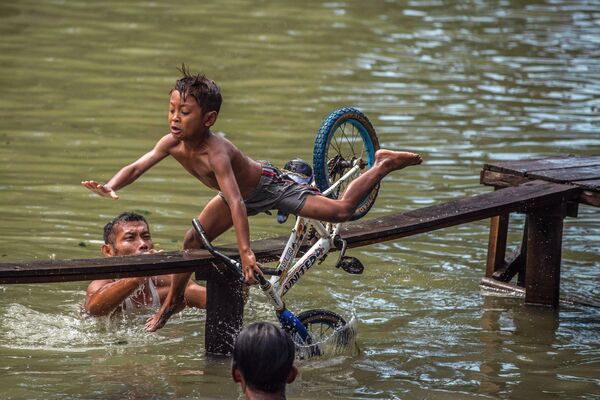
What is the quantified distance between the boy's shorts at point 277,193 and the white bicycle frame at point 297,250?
0.15 m

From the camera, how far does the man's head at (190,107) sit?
6625 millimetres

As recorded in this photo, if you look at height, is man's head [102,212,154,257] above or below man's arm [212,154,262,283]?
below

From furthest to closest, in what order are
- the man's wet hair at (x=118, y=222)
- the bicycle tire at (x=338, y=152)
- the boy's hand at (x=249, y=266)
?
1. the man's wet hair at (x=118, y=222)
2. the bicycle tire at (x=338, y=152)
3. the boy's hand at (x=249, y=266)

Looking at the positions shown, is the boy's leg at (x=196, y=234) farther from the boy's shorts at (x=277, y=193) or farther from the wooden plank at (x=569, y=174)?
the wooden plank at (x=569, y=174)

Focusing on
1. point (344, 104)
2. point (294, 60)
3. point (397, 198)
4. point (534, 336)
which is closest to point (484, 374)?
point (534, 336)

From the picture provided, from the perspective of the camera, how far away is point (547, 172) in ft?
29.0

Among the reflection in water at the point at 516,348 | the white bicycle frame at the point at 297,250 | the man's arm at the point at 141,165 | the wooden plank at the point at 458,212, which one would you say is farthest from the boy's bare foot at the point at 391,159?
the reflection in water at the point at 516,348

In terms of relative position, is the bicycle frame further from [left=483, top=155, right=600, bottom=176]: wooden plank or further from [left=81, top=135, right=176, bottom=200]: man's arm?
[left=483, top=155, right=600, bottom=176]: wooden plank

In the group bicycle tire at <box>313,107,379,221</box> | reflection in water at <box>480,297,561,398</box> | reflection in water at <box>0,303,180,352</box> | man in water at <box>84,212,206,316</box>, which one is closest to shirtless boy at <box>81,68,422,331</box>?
bicycle tire at <box>313,107,379,221</box>

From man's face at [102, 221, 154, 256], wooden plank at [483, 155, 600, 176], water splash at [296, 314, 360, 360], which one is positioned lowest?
water splash at [296, 314, 360, 360]

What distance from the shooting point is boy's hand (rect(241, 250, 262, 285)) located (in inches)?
256

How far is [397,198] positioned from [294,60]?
568 cm

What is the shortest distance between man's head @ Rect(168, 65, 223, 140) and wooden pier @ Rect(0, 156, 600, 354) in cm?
71

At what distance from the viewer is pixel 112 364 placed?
730cm
